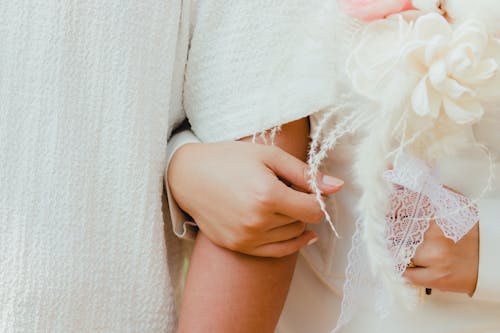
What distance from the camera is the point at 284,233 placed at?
33.6 inches

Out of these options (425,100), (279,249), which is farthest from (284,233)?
(425,100)

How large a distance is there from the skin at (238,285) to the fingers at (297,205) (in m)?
0.01

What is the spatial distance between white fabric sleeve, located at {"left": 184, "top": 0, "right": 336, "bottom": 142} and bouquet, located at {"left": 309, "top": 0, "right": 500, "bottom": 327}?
6cm

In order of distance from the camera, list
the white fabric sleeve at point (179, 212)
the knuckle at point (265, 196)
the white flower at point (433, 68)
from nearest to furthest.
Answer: the white flower at point (433, 68) < the knuckle at point (265, 196) < the white fabric sleeve at point (179, 212)

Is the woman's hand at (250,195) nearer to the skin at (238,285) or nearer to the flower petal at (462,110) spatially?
the skin at (238,285)

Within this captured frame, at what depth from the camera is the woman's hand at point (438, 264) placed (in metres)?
0.85

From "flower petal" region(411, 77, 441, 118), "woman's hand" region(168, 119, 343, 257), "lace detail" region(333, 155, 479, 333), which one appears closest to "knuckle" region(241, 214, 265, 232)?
"woman's hand" region(168, 119, 343, 257)

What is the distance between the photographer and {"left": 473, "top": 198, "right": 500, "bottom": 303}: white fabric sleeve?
2.86 feet

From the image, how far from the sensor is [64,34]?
2.77 ft

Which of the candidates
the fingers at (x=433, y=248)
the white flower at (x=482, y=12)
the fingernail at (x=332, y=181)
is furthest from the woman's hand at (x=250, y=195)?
the white flower at (x=482, y=12)

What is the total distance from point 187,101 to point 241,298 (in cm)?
27

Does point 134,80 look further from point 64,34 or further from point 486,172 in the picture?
point 486,172

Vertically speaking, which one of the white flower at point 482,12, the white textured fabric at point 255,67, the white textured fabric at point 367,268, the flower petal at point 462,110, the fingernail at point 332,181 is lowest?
the white textured fabric at point 367,268

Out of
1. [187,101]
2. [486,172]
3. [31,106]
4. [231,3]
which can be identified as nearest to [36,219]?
[31,106]
